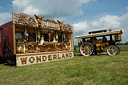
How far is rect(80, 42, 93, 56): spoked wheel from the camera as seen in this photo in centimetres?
1352

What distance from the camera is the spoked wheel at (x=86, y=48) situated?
13.5 meters

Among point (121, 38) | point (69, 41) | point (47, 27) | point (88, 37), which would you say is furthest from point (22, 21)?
point (121, 38)

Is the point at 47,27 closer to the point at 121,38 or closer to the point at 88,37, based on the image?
the point at 88,37

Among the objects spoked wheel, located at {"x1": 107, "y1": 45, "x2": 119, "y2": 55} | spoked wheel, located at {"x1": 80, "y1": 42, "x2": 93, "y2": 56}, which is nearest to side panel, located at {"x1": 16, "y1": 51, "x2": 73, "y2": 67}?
spoked wheel, located at {"x1": 80, "y1": 42, "x2": 93, "y2": 56}

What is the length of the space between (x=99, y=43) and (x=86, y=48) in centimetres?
158

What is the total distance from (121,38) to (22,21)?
32.5 ft

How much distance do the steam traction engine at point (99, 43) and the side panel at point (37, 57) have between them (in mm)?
2922

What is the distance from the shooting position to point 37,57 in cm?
946

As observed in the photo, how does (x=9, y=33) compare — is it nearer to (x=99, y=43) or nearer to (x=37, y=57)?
(x=37, y=57)

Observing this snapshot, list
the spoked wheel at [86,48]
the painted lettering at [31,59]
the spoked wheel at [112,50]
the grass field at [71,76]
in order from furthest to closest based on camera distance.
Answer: the spoked wheel at [86,48] → the spoked wheel at [112,50] → the painted lettering at [31,59] → the grass field at [71,76]

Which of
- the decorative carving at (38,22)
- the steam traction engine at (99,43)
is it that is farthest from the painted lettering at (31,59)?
the steam traction engine at (99,43)

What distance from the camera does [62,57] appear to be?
11.8m

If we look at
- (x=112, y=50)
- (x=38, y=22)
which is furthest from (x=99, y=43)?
(x=38, y=22)

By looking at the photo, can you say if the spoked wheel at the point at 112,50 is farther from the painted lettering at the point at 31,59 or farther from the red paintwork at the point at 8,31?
the red paintwork at the point at 8,31
